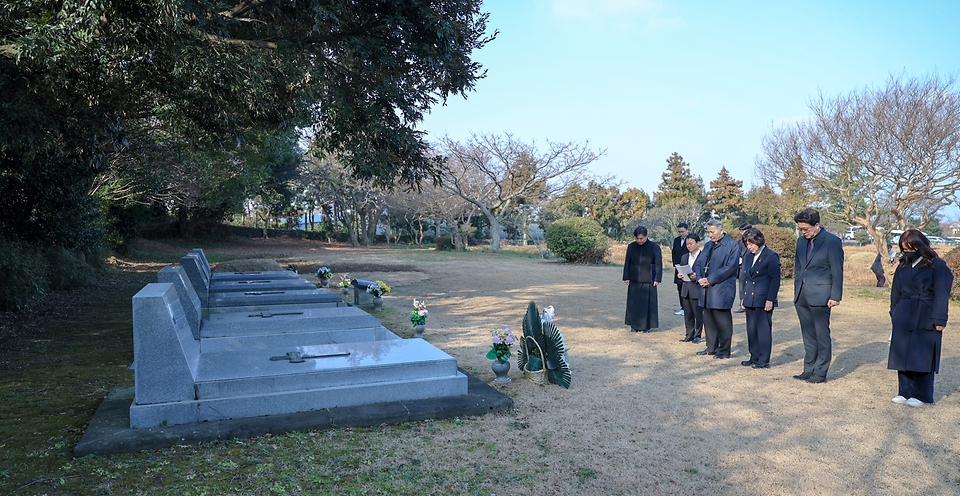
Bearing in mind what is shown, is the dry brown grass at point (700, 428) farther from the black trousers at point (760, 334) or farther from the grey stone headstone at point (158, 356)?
the grey stone headstone at point (158, 356)

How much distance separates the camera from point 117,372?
615 centimetres

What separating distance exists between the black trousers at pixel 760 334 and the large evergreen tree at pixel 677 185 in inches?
1759

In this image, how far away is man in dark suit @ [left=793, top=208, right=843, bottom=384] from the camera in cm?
573

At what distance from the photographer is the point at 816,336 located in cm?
595

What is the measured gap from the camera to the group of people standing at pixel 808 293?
16.4 ft

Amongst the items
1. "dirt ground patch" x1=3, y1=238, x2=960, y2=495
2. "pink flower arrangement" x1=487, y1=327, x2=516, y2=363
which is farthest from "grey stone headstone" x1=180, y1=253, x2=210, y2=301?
"pink flower arrangement" x1=487, y1=327, x2=516, y2=363

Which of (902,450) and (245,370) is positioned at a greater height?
(245,370)

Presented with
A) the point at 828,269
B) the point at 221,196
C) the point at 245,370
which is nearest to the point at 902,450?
the point at 828,269

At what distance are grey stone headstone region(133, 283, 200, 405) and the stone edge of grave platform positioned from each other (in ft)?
0.76

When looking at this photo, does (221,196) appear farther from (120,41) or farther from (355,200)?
(120,41)

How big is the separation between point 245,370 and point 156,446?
2.84ft

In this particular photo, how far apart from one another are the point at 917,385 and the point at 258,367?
550 cm

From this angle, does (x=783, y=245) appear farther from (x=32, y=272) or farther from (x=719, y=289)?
(x=32, y=272)

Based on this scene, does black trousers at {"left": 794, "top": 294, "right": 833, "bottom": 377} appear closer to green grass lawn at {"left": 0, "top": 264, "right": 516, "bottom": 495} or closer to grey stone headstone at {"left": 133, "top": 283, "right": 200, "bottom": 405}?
green grass lawn at {"left": 0, "top": 264, "right": 516, "bottom": 495}
